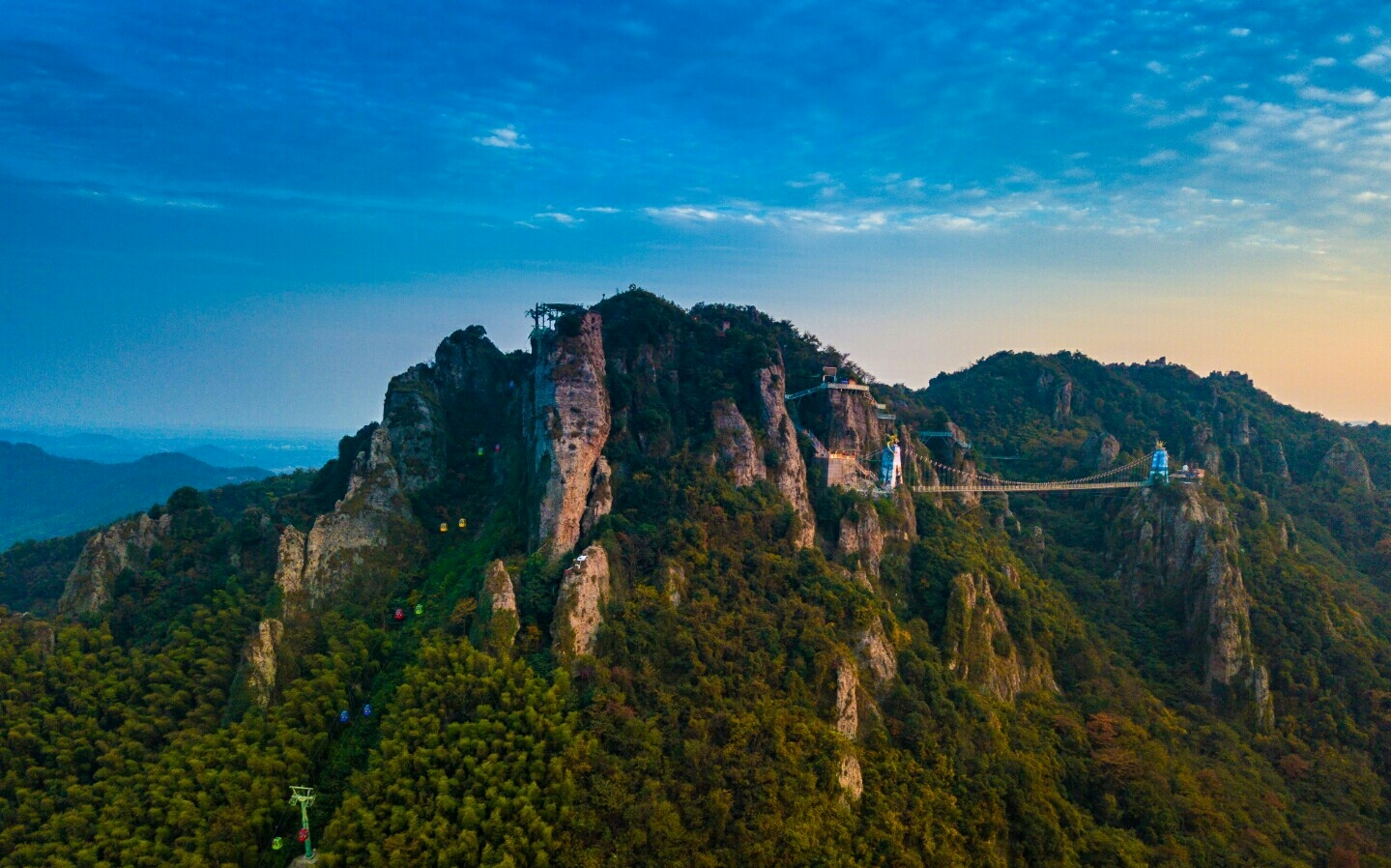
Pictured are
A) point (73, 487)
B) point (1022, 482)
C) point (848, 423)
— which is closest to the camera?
point (848, 423)

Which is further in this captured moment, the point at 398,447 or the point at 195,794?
the point at 398,447

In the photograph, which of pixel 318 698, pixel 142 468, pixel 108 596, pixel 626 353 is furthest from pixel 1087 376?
pixel 142 468

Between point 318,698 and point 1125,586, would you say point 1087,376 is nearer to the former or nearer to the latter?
point 1125,586

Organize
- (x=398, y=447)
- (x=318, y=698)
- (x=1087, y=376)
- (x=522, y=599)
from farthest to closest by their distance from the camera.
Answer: (x=1087, y=376), (x=398, y=447), (x=522, y=599), (x=318, y=698)

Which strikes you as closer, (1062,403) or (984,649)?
(984,649)

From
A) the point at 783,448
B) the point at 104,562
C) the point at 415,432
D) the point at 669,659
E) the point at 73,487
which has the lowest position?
the point at 669,659

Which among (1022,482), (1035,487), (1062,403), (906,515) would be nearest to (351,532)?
(906,515)

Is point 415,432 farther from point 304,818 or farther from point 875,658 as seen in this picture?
point 875,658

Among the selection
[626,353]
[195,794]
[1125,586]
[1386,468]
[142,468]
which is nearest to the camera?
[195,794]
